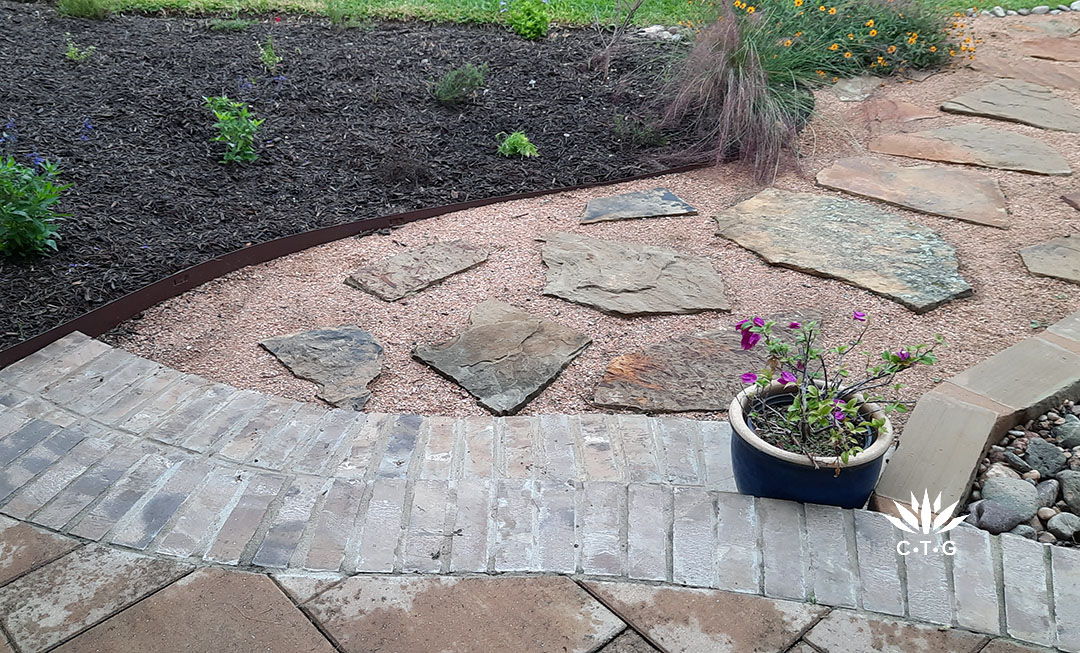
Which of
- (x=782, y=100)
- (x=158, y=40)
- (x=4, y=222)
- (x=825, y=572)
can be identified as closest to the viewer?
(x=825, y=572)

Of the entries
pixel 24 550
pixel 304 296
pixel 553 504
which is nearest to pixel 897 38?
pixel 304 296

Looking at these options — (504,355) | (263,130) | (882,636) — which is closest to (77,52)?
(263,130)

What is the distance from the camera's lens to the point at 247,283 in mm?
3352

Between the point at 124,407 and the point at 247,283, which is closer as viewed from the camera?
the point at 124,407

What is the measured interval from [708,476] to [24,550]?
174 cm

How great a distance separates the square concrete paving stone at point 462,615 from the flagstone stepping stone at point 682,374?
2.75 feet

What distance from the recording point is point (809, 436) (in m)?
2.08

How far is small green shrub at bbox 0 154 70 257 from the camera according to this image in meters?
2.99

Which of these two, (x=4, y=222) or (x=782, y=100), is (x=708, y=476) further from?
(x=782, y=100)

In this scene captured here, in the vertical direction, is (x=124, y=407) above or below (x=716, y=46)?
below

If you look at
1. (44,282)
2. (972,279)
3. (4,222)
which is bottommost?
(972,279)

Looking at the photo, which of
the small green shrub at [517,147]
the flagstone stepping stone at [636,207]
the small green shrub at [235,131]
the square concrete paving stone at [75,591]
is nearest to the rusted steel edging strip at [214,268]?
the flagstone stepping stone at [636,207]

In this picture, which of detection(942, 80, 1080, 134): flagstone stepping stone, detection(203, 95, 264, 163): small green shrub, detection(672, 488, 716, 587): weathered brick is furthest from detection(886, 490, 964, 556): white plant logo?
detection(942, 80, 1080, 134): flagstone stepping stone

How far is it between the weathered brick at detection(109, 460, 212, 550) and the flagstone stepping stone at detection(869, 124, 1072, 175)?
383cm
